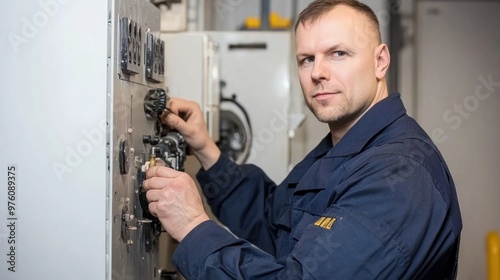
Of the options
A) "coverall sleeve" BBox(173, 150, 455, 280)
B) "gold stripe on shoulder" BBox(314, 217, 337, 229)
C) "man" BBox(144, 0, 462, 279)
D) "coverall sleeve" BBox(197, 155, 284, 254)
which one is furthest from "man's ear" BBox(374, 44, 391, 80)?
"coverall sleeve" BBox(197, 155, 284, 254)

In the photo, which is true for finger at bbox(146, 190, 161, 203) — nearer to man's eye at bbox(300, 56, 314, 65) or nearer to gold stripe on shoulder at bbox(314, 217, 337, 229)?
gold stripe on shoulder at bbox(314, 217, 337, 229)

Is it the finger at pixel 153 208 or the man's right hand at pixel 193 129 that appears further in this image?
the man's right hand at pixel 193 129

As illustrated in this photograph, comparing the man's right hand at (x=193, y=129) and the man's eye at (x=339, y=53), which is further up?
the man's eye at (x=339, y=53)

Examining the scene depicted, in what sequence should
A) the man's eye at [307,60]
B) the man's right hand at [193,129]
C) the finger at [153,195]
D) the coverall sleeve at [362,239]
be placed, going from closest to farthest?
1. the coverall sleeve at [362,239]
2. the finger at [153,195]
3. the man's eye at [307,60]
4. the man's right hand at [193,129]

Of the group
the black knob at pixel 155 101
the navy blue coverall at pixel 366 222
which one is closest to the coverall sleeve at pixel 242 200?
the navy blue coverall at pixel 366 222

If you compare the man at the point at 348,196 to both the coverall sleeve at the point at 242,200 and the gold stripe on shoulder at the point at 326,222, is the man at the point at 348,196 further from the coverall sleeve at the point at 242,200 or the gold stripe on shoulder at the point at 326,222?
the coverall sleeve at the point at 242,200

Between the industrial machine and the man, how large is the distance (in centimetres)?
18

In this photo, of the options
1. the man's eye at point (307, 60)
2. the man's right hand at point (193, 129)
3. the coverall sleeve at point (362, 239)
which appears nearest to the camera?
the coverall sleeve at point (362, 239)

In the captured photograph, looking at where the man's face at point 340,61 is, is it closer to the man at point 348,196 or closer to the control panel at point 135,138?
the man at point 348,196

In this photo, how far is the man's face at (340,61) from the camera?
51.4 inches

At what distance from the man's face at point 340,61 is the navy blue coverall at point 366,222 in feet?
0.19

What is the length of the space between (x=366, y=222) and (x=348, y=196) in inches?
2.9

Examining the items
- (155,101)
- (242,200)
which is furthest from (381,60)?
(242,200)

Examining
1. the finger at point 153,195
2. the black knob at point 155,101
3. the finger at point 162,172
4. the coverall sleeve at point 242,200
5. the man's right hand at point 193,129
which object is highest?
the black knob at point 155,101
